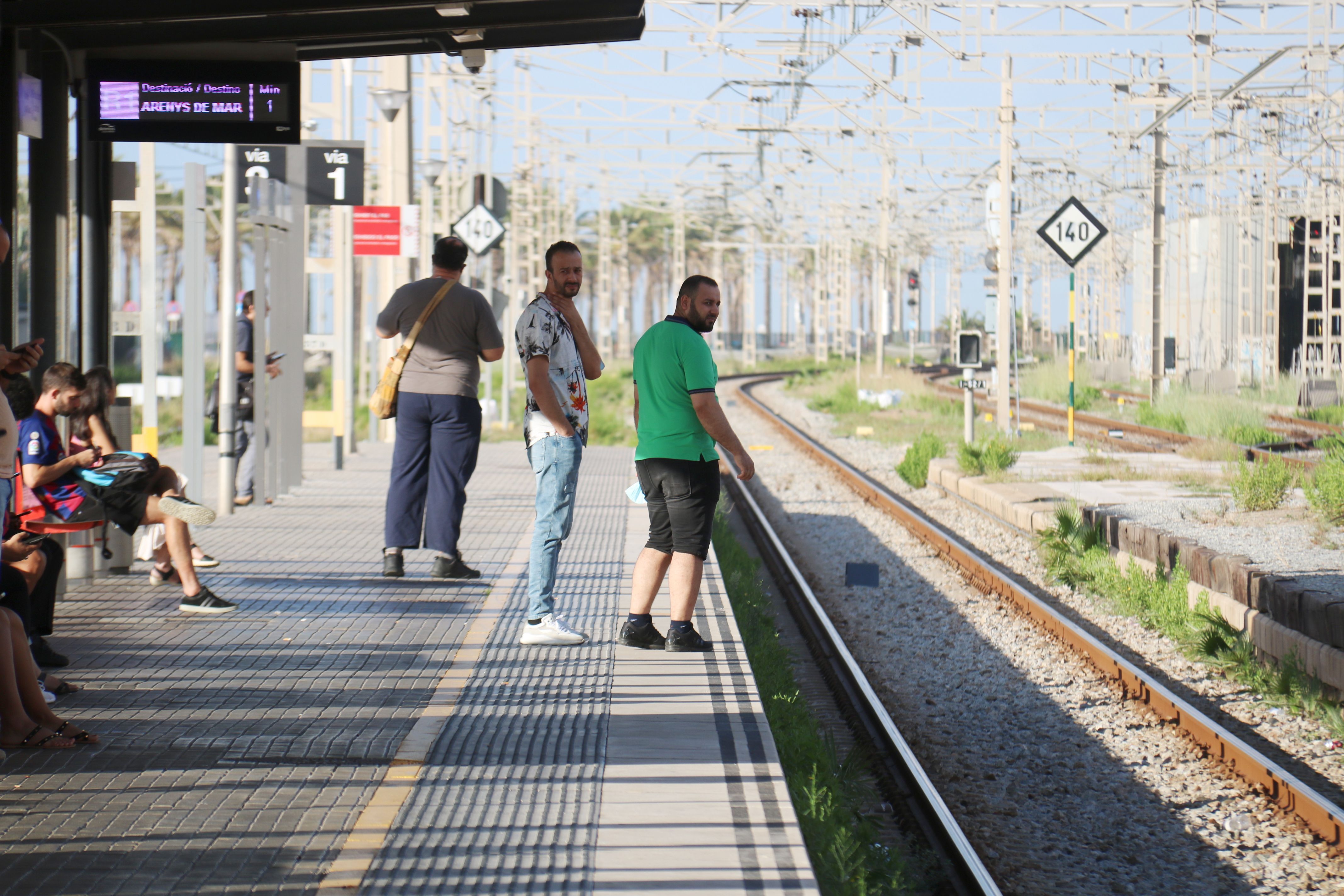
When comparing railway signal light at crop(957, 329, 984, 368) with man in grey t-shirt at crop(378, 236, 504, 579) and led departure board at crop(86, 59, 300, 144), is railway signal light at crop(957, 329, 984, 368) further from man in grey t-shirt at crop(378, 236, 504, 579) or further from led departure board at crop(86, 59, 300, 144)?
led departure board at crop(86, 59, 300, 144)

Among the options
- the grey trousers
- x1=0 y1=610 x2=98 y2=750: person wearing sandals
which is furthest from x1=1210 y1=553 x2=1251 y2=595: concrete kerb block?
the grey trousers

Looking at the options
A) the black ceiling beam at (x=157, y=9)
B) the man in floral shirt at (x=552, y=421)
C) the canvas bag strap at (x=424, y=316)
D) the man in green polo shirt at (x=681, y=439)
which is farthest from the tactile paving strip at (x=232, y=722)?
the black ceiling beam at (x=157, y=9)

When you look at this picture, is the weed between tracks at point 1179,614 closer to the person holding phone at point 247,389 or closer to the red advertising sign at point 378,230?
the person holding phone at point 247,389

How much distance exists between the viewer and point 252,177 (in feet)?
43.0

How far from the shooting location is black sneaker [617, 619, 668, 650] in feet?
23.4

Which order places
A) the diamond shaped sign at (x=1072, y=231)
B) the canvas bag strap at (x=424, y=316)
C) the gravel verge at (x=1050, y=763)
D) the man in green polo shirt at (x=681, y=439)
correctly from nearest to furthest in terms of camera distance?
the gravel verge at (x=1050, y=763) < the man in green polo shirt at (x=681, y=439) < the canvas bag strap at (x=424, y=316) < the diamond shaped sign at (x=1072, y=231)

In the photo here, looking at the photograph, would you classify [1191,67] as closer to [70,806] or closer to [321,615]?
[321,615]

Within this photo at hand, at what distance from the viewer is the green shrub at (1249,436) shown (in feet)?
68.1

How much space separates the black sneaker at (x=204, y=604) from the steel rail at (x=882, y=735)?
325 cm

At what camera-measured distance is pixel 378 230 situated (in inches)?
702

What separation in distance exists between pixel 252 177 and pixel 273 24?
4734 millimetres

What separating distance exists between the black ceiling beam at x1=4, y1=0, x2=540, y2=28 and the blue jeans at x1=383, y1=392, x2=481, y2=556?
2246 millimetres

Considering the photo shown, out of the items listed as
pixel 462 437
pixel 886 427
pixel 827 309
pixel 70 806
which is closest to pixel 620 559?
pixel 462 437

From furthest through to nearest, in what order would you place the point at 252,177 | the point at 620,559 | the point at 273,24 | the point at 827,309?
the point at 827,309 → the point at 252,177 → the point at 620,559 → the point at 273,24
